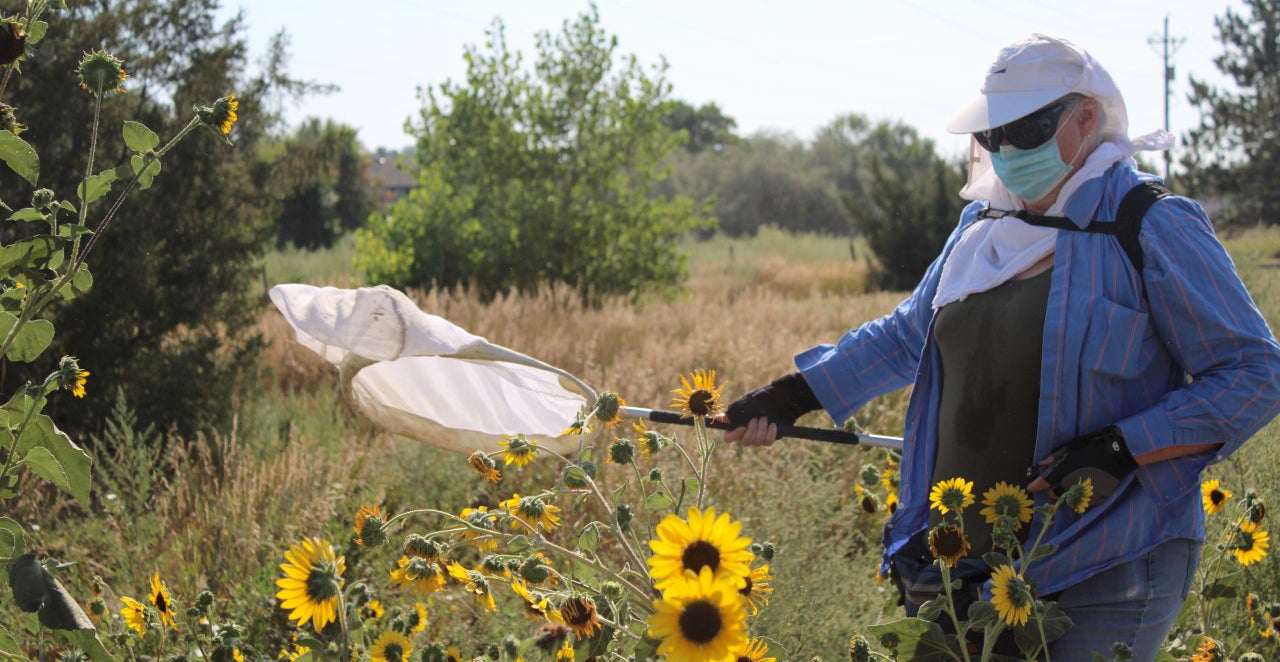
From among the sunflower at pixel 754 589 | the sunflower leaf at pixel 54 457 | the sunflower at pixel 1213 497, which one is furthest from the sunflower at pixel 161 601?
the sunflower at pixel 1213 497

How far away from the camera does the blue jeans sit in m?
2.01

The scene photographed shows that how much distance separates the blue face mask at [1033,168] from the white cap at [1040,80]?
7cm

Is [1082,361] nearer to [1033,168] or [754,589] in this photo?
[1033,168]

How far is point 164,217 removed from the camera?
6672 millimetres

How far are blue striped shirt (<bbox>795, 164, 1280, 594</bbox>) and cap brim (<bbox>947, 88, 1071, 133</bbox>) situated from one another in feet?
0.61

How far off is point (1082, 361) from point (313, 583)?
1402mm

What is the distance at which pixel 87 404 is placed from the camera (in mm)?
6148

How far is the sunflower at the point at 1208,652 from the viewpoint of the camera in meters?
2.41

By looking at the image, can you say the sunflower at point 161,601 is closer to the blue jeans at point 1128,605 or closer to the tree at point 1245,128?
the blue jeans at point 1128,605

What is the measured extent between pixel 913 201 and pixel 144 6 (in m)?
18.8

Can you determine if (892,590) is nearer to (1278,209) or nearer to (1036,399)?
(1036,399)

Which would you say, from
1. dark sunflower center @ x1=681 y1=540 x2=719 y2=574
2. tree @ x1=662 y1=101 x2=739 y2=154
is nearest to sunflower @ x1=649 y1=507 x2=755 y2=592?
dark sunflower center @ x1=681 y1=540 x2=719 y2=574

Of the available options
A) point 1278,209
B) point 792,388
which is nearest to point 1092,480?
point 792,388

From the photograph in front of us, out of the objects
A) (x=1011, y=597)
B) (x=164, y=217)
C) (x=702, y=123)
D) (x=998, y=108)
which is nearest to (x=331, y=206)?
(x=164, y=217)
